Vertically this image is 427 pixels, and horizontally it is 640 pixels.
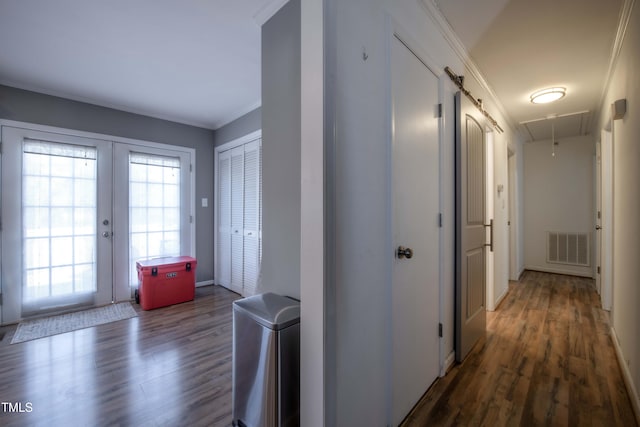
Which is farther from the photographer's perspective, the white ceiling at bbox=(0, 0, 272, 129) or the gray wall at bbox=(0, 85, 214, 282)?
the gray wall at bbox=(0, 85, 214, 282)

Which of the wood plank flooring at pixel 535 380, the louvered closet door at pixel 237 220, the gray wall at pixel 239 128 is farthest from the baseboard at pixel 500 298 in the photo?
the gray wall at pixel 239 128

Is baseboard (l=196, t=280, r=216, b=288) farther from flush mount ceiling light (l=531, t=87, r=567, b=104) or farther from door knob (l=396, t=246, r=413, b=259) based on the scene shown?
flush mount ceiling light (l=531, t=87, r=567, b=104)

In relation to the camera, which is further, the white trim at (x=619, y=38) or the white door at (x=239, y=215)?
the white door at (x=239, y=215)

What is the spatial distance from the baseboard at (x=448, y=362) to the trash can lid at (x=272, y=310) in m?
1.30

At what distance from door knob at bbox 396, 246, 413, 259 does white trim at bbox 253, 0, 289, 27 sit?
1677mm

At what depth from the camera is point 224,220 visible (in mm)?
4133

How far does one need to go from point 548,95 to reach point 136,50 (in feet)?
14.0

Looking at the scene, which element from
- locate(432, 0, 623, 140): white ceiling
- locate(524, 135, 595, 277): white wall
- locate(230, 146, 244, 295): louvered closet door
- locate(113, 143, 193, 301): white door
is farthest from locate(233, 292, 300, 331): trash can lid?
locate(524, 135, 595, 277): white wall

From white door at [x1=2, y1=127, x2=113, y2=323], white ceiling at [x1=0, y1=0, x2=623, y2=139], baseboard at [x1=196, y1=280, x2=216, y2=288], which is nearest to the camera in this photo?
white ceiling at [x1=0, y1=0, x2=623, y2=139]

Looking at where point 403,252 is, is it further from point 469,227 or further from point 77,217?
point 77,217

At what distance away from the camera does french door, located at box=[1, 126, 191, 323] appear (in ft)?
9.42

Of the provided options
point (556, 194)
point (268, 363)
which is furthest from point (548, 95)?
point (268, 363)

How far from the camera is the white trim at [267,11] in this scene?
5.66 ft

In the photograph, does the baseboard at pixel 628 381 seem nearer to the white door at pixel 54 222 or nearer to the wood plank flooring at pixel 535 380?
the wood plank flooring at pixel 535 380
